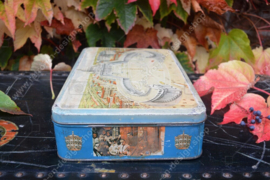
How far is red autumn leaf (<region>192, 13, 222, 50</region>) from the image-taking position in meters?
1.14

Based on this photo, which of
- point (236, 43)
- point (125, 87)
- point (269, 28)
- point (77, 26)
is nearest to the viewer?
point (125, 87)

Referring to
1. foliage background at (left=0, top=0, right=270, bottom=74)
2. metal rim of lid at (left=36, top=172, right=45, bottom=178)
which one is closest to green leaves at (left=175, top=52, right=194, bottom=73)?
foliage background at (left=0, top=0, right=270, bottom=74)

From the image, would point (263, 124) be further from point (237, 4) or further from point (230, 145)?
point (237, 4)

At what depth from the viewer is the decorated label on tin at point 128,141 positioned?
541 mm

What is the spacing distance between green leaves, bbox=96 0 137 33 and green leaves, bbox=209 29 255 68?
0.36m

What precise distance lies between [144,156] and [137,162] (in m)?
0.02

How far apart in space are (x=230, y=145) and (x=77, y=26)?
806mm

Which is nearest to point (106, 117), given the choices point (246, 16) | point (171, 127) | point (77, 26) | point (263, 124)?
point (171, 127)

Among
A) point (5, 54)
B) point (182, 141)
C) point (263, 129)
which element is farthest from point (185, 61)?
point (5, 54)

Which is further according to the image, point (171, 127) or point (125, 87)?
point (125, 87)

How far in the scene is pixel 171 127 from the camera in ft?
1.78

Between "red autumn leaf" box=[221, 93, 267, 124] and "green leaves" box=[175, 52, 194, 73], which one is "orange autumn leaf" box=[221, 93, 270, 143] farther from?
"green leaves" box=[175, 52, 194, 73]

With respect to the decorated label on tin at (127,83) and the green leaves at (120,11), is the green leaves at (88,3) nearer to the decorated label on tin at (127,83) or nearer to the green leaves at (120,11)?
the green leaves at (120,11)

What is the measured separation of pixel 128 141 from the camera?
55cm
